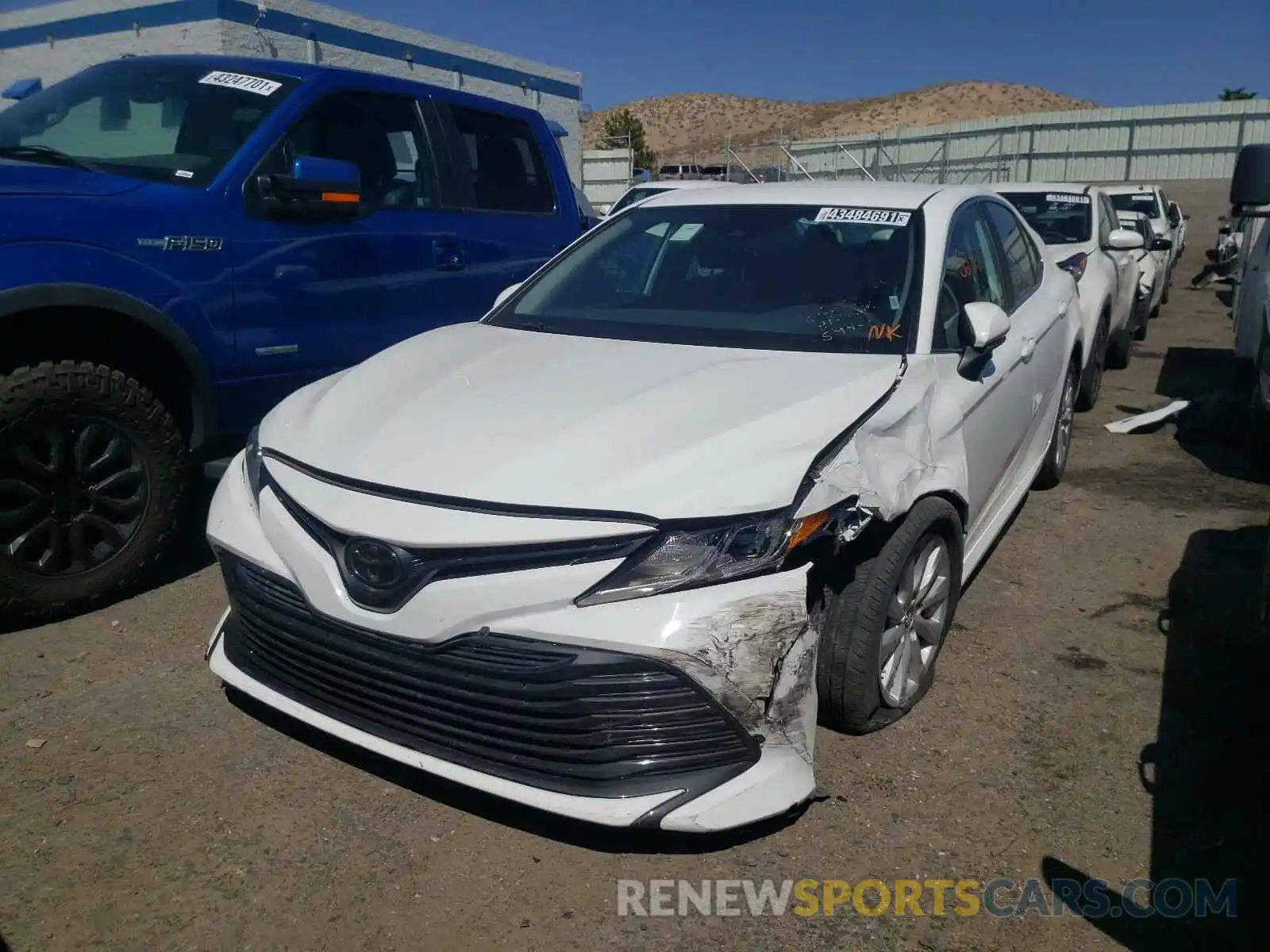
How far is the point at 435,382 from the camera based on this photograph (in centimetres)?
312

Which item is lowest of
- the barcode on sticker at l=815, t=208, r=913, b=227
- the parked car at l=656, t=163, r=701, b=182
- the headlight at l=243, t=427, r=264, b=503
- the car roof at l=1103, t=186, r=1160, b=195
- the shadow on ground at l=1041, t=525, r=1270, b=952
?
the shadow on ground at l=1041, t=525, r=1270, b=952

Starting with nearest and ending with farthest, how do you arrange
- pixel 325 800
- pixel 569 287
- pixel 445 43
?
pixel 325 800, pixel 569 287, pixel 445 43

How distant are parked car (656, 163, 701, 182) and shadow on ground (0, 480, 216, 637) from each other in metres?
34.4

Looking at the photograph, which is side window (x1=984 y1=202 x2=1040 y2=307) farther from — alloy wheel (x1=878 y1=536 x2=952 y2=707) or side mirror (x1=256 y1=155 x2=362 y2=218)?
side mirror (x1=256 y1=155 x2=362 y2=218)

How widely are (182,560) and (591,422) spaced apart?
2.62 meters

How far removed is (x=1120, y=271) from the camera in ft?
27.9

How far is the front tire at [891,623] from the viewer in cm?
276

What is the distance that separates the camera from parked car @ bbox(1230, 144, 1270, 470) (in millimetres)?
4934

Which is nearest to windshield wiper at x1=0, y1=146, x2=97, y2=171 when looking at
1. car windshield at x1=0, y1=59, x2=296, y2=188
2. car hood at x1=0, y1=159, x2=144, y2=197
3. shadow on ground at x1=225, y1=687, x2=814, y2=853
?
car windshield at x1=0, y1=59, x2=296, y2=188

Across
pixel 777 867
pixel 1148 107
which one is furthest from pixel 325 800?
pixel 1148 107

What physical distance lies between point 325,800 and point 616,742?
961mm

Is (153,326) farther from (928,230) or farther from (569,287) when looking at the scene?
(928,230)

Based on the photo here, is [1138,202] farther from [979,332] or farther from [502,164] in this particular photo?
[979,332]

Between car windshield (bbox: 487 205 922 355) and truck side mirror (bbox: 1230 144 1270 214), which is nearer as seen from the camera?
car windshield (bbox: 487 205 922 355)
